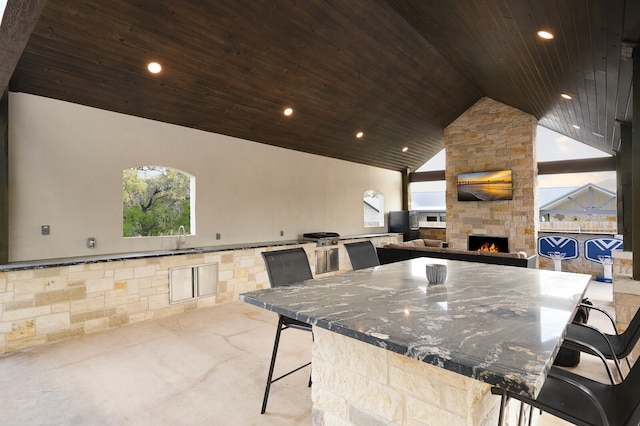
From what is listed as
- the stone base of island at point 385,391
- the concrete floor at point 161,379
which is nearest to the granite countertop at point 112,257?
the concrete floor at point 161,379

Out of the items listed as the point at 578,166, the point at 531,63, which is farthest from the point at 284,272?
the point at 578,166

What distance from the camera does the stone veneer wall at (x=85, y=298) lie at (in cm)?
332

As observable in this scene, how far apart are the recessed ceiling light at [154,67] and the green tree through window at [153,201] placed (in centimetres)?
674

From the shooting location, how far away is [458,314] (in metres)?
1.46

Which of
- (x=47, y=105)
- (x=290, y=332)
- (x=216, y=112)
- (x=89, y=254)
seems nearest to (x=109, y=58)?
(x=47, y=105)

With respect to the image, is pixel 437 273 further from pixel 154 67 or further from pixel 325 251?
pixel 325 251

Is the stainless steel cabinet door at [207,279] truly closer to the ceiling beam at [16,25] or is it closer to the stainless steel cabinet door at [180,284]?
the stainless steel cabinet door at [180,284]

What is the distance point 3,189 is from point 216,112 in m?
2.54

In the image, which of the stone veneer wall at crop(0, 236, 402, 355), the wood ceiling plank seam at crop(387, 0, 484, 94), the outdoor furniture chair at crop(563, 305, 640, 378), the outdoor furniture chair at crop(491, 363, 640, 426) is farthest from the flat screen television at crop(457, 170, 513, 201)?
the outdoor furniture chair at crop(491, 363, 640, 426)

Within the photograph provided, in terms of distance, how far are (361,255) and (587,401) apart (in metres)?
2.00

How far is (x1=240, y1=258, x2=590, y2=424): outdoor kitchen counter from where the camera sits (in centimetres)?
101

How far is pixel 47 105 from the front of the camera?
3.77 metres

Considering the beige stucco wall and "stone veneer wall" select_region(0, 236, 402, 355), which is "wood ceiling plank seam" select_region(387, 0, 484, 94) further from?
"stone veneer wall" select_region(0, 236, 402, 355)

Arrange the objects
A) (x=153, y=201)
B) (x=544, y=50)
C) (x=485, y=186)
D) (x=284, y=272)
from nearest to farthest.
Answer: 1. (x=284, y=272)
2. (x=544, y=50)
3. (x=485, y=186)
4. (x=153, y=201)
